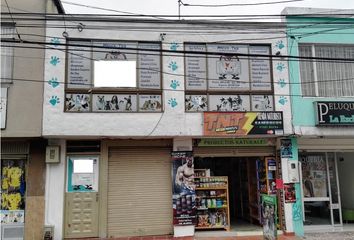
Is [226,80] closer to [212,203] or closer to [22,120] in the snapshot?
[212,203]

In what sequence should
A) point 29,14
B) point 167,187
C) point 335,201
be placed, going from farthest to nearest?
point 335,201, point 167,187, point 29,14

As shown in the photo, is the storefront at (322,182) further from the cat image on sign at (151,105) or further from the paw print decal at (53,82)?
the paw print decal at (53,82)

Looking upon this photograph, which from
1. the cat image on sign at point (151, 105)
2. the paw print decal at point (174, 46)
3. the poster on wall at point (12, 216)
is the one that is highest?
the paw print decal at point (174, 46)

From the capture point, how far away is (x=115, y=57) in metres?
11.5

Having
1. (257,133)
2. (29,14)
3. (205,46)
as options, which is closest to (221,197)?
(257,133)

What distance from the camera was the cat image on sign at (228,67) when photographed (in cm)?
1195

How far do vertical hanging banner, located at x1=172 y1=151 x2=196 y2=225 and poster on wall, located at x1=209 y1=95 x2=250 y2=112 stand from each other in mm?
1719

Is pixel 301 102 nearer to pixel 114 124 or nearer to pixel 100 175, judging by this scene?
pixel 114 124

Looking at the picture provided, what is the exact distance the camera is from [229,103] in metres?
11.8

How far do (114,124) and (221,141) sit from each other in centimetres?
349

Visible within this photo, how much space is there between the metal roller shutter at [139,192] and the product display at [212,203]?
3.51ft

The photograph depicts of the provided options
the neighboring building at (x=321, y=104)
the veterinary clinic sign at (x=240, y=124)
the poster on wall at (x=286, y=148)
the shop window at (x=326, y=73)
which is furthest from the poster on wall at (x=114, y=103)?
the shop window at (x=326, y=73)

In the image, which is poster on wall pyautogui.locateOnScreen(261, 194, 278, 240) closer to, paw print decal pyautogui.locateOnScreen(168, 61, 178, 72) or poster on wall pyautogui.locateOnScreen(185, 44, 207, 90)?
poster on wall pyautogui.locateOnScreen(185, 44, 207, 90)

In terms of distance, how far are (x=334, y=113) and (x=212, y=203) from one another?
4838mm
